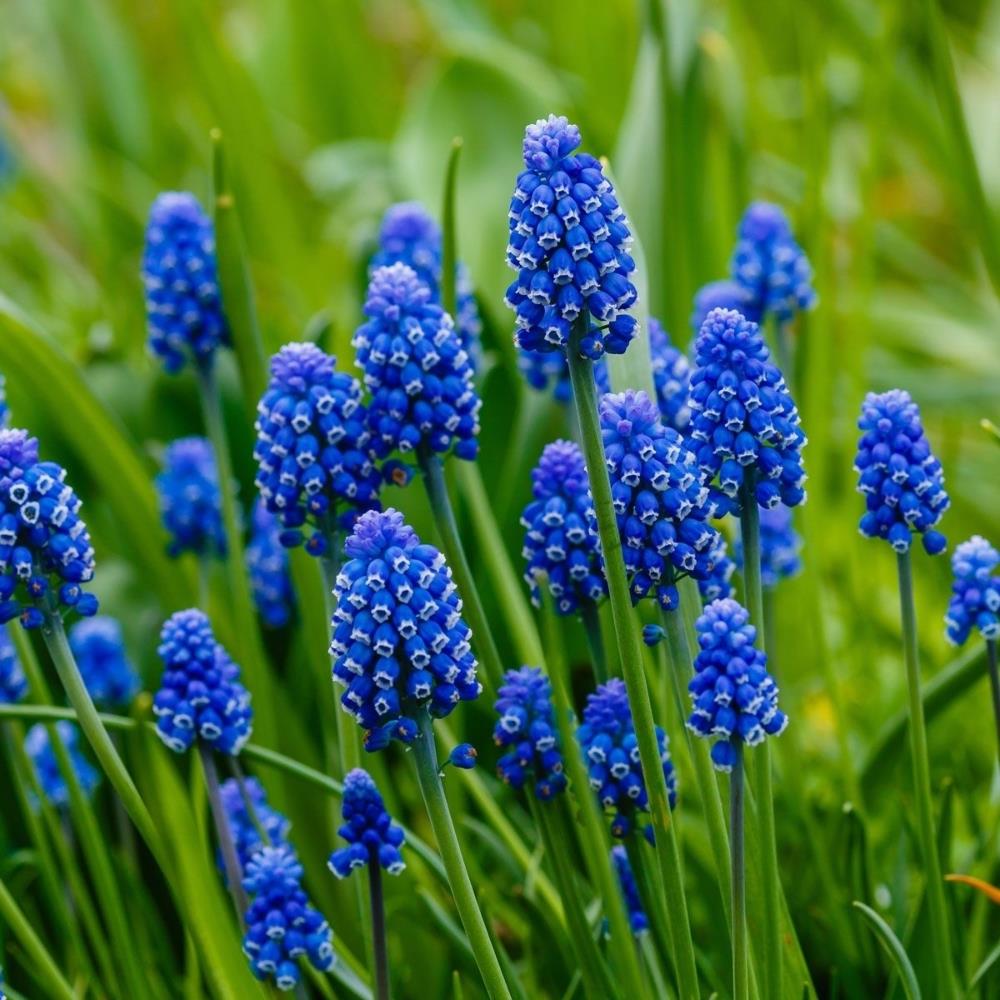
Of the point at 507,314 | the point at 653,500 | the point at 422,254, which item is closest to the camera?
the point at 653,500

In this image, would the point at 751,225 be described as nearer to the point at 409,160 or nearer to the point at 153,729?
the point at 153,729

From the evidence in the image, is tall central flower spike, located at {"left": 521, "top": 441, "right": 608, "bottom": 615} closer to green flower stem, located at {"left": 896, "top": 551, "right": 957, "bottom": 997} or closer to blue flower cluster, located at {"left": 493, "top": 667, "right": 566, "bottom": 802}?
blue flower cluster, located at {"left": 493, "top": 667, "right": 566, "bottom": 802}

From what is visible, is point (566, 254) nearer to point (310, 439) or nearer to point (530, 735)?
point (310, 439)

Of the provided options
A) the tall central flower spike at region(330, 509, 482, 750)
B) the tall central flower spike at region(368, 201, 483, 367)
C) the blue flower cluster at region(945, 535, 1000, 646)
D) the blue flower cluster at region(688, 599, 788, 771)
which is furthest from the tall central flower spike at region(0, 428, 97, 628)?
the blue flower cluster at region(945, 535, 1000, 646)

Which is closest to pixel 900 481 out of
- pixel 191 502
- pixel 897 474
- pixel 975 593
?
pixel 897 474

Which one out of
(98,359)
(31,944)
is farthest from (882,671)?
(31,944)
